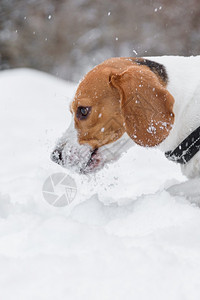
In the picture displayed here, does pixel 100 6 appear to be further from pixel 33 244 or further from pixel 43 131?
pixel 33 244

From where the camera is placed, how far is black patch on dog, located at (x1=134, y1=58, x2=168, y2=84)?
263 cm

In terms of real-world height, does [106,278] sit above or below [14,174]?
above

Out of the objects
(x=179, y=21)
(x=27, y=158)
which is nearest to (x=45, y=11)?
(x=179, y=21)

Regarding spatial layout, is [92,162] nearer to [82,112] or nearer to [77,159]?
[77,159]

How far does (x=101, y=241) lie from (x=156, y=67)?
3.78 feet

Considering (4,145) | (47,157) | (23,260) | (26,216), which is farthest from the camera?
(4,145)

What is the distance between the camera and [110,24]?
33.1ft

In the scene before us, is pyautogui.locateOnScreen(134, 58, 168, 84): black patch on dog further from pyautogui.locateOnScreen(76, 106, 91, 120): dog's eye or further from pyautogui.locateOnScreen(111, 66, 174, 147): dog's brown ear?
pyautogui.locateOnScreen(76, 106, 91, 120): dog's eye

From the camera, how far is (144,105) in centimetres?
245

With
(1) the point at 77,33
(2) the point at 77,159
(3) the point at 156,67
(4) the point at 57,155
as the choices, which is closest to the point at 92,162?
(2) the point at 77,159

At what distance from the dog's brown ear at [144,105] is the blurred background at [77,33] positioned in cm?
723

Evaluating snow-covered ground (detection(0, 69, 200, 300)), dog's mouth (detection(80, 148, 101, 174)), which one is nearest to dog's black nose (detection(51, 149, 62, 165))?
dog's mouth (detection(80, 148, 101, 174))

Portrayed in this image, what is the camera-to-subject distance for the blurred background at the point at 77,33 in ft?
31.7

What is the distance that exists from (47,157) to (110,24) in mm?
6833
